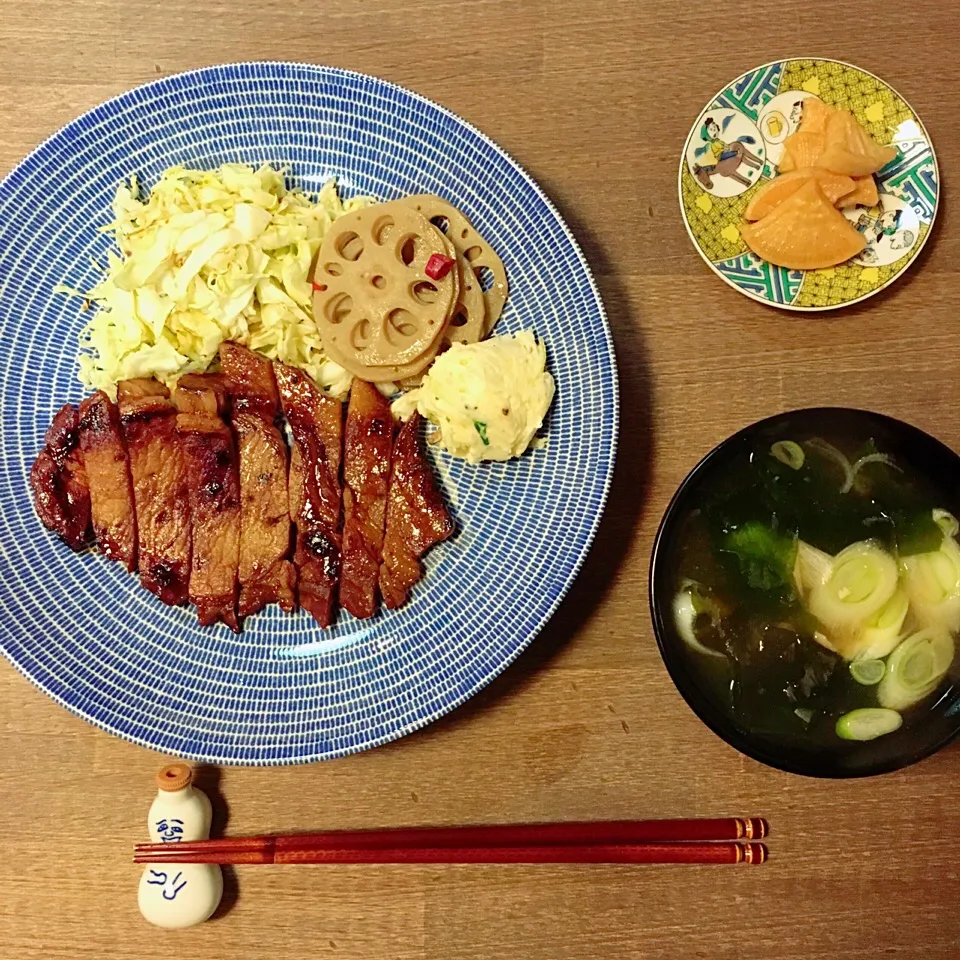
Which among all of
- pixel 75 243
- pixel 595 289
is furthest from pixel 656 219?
pixel 75 243

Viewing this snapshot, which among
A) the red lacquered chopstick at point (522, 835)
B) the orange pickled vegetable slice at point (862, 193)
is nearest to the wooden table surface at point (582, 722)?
the red lacquered chopstick at point (522, 835)

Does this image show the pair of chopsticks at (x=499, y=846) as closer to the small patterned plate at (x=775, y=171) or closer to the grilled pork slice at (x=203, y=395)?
the grilled pork slice at (x=203, y=395)

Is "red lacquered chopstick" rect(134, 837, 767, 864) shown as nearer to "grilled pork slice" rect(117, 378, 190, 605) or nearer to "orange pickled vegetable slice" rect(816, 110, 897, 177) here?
"grilled pork slice" rect(117, 378, 190, 605)

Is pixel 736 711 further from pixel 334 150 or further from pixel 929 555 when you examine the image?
pixel 334 150

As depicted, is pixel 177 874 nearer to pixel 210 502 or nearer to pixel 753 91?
pixel 210 502

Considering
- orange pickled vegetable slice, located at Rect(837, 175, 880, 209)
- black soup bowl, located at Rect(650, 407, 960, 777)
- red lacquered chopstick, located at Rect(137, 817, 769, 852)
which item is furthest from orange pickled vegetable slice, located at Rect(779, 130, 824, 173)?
red lacquered chopstick, located at Rect(137, 817, 769, 852)

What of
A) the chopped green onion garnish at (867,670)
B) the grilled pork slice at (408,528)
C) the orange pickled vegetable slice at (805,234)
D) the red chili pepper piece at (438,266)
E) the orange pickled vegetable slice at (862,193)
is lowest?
the chopped green onion garnish at (867,670)
